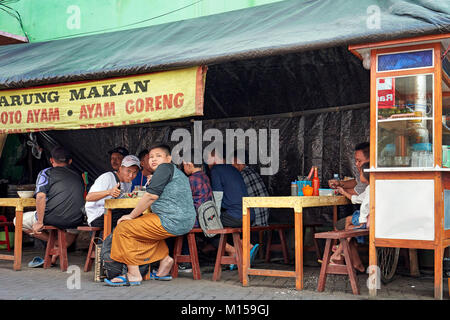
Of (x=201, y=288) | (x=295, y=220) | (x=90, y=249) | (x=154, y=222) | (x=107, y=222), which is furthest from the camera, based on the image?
(x=90, y=249)

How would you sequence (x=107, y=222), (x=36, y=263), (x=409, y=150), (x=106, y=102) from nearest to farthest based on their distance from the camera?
(x=409, y=150) < (x=107, y=222) < (x=106, y=102) < (x=36, y=263)

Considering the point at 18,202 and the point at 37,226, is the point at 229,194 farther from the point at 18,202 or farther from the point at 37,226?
the point at 18,202

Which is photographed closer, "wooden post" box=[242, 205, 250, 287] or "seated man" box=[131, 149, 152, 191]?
"wooden post" box=[242, 205, 250, 287]

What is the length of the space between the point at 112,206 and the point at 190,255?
3.56 ft

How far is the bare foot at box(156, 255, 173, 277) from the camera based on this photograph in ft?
20.4

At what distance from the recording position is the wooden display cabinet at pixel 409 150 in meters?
4.94

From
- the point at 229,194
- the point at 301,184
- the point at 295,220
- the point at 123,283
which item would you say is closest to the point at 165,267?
the point at 123,283

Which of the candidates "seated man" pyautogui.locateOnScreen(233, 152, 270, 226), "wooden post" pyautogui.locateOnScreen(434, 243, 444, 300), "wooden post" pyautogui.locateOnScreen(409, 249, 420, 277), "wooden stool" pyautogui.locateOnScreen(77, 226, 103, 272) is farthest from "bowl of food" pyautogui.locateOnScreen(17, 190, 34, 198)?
"wooden post" pyautogui.locateOnScreen(434, 243, 444, 300)

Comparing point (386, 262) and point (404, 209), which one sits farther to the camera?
point (386, 262)

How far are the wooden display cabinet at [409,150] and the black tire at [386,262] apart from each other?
70cm

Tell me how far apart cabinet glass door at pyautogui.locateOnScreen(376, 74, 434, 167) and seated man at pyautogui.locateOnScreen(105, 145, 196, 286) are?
86.1 inches

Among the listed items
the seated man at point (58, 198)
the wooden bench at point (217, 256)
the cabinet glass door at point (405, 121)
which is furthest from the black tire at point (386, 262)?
the seated man at point (58, 198)

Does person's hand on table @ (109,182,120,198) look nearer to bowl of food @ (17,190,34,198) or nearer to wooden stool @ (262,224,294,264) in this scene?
bowl of food @ (17,190,34,198)

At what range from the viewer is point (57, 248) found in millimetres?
7141
